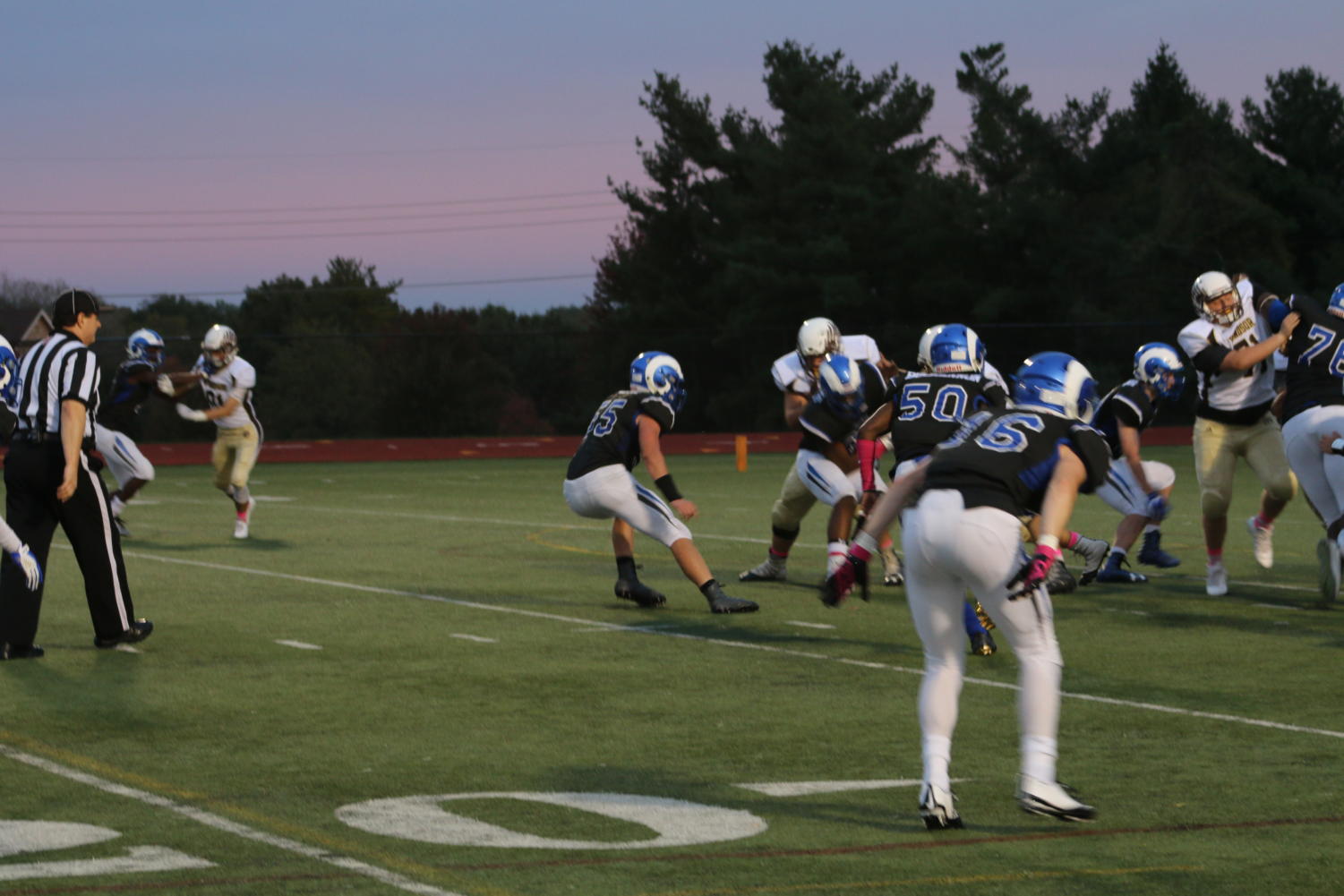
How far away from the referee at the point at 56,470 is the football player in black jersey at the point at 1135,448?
5735 mm

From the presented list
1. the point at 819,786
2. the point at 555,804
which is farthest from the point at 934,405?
the point at 555,804

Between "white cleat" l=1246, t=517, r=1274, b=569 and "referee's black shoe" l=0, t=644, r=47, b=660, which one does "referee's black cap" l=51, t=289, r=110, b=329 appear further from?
"white cleat" l=1246, t=517, r=1274, b=569

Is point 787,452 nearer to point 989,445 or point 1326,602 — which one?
point 1326,602

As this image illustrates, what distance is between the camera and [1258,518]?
43.2 feet

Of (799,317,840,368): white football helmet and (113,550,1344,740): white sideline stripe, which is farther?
(799,317,840,368): white football helmet

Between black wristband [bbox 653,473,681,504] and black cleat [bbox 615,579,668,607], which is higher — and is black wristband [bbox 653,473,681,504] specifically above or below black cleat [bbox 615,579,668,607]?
above

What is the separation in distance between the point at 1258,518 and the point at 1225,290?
2136mm

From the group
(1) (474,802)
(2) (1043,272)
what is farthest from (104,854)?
(2) (1043,272)

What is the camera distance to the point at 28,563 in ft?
31.0

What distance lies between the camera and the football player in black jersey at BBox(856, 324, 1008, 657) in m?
9.27

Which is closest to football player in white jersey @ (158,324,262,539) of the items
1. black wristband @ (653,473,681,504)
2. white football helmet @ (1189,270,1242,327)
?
black wristband @ (653,473,681,504)

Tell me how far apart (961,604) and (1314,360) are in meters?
5.82

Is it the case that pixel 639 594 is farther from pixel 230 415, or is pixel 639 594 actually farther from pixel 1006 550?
pixel 230 415

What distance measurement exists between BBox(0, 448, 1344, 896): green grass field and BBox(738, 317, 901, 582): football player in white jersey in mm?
331
